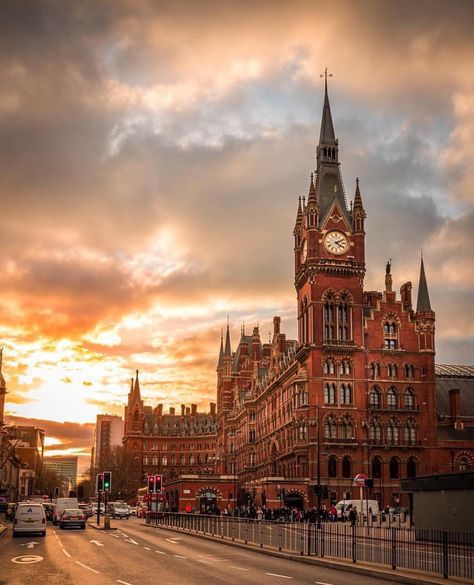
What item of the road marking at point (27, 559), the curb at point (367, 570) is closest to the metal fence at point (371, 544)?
the curb at point (367, 570)

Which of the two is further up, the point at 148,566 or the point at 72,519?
the point at 148,566

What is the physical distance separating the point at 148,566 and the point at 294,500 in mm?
62519

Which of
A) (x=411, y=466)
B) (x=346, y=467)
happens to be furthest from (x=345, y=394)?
(x=411, y=466)

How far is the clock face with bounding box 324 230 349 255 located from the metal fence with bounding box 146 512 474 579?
5090cm

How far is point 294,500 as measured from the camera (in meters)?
86.9

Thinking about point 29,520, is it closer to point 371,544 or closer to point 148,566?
point 148,566

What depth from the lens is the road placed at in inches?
890

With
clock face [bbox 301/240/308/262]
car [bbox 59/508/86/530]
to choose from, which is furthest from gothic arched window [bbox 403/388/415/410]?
car [bbox 59/508/86/530]

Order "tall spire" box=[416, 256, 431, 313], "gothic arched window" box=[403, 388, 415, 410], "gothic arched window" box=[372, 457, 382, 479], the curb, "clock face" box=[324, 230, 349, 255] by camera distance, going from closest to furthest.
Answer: the curb < "gothic arched window" box=[372, 457, 382, 479] < "gothic arched window" box=[403, 388, 415, 410] < "clock face" box=[324, 230, 349, 255] < "tall spire" box=[416, 256, 431, 313]

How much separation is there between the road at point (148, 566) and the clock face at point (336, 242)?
58.2 meters

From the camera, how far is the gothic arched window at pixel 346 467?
288 ft

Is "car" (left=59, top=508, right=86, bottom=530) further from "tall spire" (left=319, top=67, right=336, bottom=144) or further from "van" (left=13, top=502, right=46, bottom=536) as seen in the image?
"tall spire" (left=319, top=67, right=336, bottom=144)

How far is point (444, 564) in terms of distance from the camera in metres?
21.9

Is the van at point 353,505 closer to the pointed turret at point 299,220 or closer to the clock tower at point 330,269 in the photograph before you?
the clock tower at point 330,269
